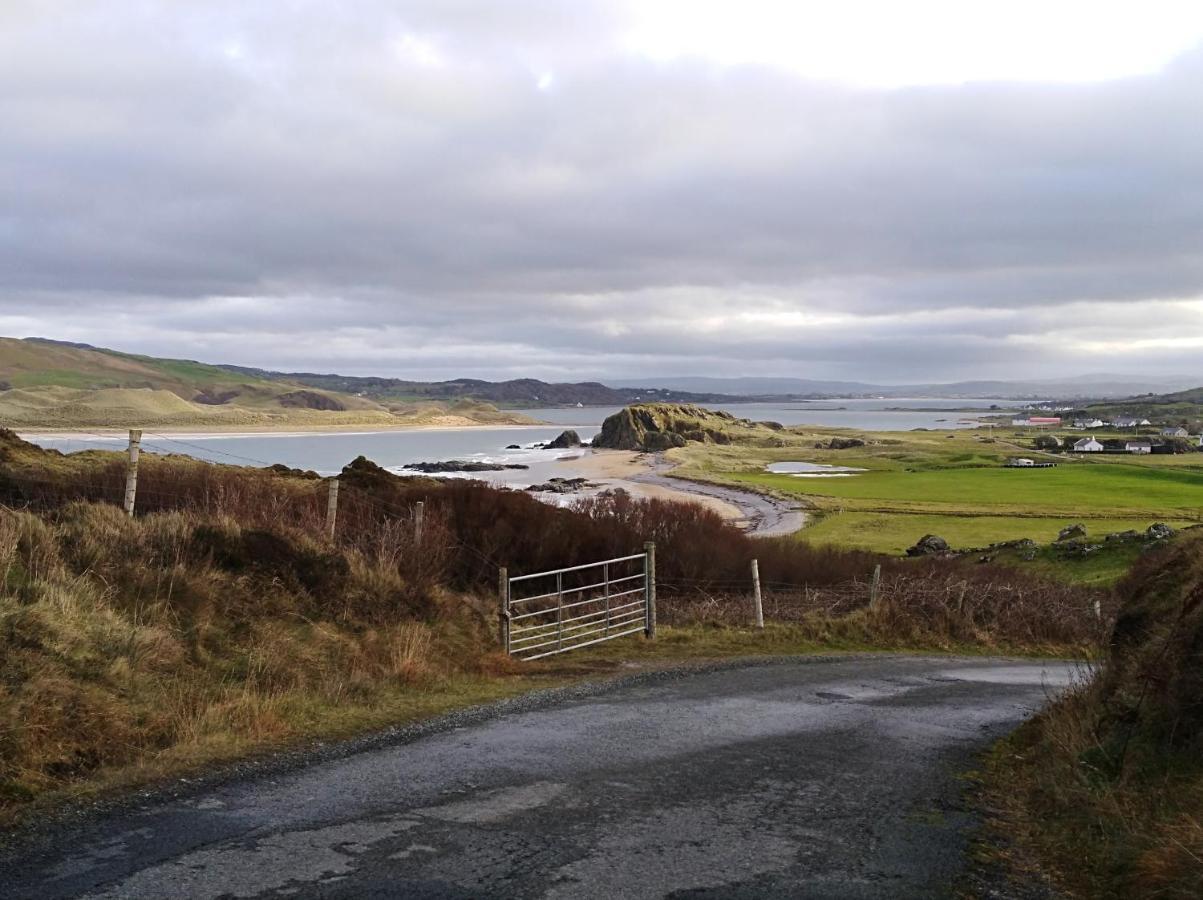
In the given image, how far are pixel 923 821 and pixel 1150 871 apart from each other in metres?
1.74

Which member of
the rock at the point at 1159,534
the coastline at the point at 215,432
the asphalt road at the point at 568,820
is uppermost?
the asphalt road at the point at 568,820

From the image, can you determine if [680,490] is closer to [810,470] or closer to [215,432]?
[810,470]

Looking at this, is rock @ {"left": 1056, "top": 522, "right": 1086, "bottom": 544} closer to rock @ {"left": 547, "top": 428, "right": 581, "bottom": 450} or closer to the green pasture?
the green pasture

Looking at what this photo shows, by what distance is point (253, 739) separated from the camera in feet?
27.3

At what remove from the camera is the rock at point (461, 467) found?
9150 cm

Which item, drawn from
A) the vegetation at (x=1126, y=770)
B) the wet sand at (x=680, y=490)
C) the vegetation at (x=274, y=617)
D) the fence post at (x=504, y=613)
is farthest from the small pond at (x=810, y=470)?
the vegetation at (x=1126, y=770)

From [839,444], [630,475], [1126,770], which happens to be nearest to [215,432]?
[630,475]

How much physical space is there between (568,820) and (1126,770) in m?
4.04

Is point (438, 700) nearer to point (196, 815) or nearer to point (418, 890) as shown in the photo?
point (196, 815)

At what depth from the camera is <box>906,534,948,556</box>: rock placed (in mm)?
41000

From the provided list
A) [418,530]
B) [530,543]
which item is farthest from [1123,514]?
[418,530]

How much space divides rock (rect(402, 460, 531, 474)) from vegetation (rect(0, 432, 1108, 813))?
212ft

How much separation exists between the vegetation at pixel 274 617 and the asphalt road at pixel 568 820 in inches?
43.5

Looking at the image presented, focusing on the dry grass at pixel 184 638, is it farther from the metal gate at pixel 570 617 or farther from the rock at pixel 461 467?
the rock at pixel 461 467
